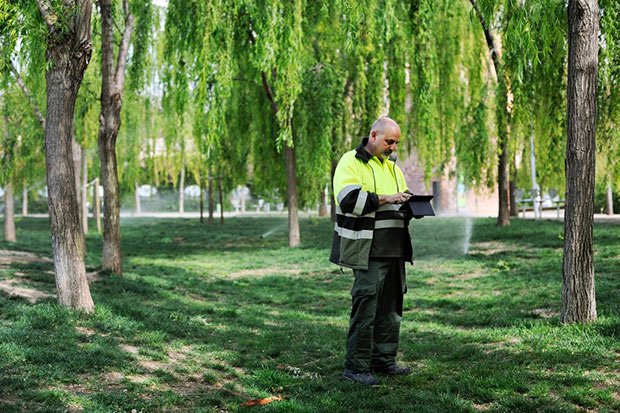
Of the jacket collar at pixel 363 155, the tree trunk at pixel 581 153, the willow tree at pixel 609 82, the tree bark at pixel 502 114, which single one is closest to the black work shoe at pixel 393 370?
the jacket collar at pixel 363 155

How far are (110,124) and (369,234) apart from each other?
8435 millimetres

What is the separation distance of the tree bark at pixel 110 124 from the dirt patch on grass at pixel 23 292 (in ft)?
9.31

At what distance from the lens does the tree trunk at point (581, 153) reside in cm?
755

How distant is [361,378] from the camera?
20.0 ft

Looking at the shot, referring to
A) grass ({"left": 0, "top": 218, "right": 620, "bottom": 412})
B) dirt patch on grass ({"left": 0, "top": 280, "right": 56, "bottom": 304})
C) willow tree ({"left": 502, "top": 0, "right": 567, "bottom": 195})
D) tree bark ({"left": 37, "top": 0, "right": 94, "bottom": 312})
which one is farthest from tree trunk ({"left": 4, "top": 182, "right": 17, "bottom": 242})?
willow tree ({"left": 502, "top": 0, "right": 567, "bottom": 195})

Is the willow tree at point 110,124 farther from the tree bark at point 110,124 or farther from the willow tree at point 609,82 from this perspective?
the willow tree at point 609,82

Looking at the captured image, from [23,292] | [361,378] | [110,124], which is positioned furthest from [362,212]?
[110,124]

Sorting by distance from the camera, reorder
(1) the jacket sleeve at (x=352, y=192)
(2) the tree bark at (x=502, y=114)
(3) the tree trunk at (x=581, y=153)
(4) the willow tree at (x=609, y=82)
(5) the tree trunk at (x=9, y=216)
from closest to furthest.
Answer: (1) the jacket sleeve at (x=352, y=192) → (3) the tree trunk at (x=581, y=153) → (4) the willow tree at (x=609, y=82) → (2) the tree bark at (x=502, y=114) → (5) the tree trunk at (x=9, y=216)

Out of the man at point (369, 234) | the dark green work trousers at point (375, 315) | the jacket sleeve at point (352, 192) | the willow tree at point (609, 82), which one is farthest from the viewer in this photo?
the willow tree at point (609, 82)

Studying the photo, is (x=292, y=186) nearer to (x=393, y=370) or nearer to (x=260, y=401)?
(x=393, y=370)

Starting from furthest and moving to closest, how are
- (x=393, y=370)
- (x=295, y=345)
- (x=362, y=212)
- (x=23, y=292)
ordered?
(x=23, y=292) < (x=295, y=345) < (x=393, y=370) < (x=362, y=212)

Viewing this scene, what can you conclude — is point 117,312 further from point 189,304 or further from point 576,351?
point 576,351

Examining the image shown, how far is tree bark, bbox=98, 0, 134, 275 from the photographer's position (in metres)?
13.1

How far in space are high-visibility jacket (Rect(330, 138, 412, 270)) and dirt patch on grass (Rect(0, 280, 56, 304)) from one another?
5.03m
